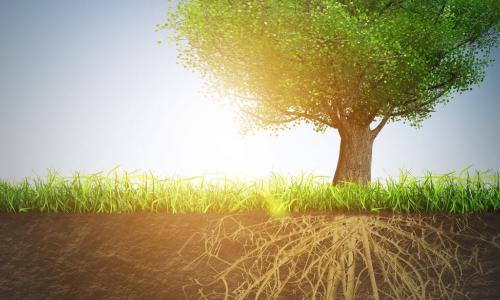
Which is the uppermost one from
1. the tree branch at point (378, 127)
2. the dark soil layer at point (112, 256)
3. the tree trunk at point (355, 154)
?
the tree branch at point (378, 127)

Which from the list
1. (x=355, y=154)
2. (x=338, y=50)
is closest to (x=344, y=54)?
(x=338, y=50)

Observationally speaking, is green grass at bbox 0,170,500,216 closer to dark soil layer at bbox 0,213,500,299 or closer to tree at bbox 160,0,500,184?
dark soil layer at bbox 0,213,500,299

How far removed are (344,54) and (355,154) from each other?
3.05 meters

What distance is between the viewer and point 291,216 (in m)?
5.79

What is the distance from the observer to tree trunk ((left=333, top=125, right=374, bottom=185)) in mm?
12938

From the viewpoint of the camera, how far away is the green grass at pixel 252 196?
610 cm

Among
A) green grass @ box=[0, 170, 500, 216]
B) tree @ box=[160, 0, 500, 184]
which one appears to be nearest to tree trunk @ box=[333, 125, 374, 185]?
tree @ box=[160, 0, 500, 184]

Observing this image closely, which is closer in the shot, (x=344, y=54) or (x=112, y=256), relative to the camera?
(x=112, y=256)

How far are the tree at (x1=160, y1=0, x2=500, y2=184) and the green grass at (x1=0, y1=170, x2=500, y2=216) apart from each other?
16.4 ft

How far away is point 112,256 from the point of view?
5672mm

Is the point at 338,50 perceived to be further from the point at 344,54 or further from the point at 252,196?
the point at 252,196

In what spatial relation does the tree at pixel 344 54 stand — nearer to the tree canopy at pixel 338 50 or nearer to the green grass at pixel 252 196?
the tree canopy at pixel 338 50

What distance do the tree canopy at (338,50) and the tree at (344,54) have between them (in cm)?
2

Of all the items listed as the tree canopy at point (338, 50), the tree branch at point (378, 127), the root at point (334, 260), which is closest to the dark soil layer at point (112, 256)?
the root at point (334, 260)
